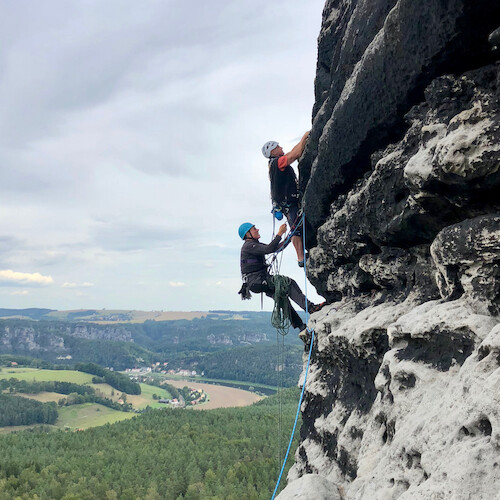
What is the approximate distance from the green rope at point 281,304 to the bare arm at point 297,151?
9.06ft

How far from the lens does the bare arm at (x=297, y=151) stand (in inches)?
364

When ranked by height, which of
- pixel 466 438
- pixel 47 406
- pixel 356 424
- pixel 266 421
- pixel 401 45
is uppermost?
pixel 401 45

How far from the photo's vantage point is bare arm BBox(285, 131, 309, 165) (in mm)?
9247

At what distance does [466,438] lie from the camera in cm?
306

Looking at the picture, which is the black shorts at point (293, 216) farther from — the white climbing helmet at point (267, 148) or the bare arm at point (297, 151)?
the white climbing helmet at point (267, 148)

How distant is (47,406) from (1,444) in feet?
232

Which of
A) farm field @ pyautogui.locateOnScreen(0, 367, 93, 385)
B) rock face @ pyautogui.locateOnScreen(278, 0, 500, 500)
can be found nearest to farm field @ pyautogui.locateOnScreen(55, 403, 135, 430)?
→ farm field @ pyautogui.locateOnScreen(0, 367, 93, 385)

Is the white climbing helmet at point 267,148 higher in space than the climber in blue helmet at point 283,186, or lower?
higher

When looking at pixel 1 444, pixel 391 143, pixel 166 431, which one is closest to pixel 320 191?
pixel 391 143

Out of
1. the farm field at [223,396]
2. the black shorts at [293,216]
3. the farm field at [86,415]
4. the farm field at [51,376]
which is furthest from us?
the farm field at [51,376]

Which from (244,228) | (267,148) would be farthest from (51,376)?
(267,148)

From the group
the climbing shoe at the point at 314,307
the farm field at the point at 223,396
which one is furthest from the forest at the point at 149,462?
the farm field at the point at 223,396

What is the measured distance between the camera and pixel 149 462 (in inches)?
1619

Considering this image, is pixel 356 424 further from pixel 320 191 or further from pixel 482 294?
pixel 320 191
